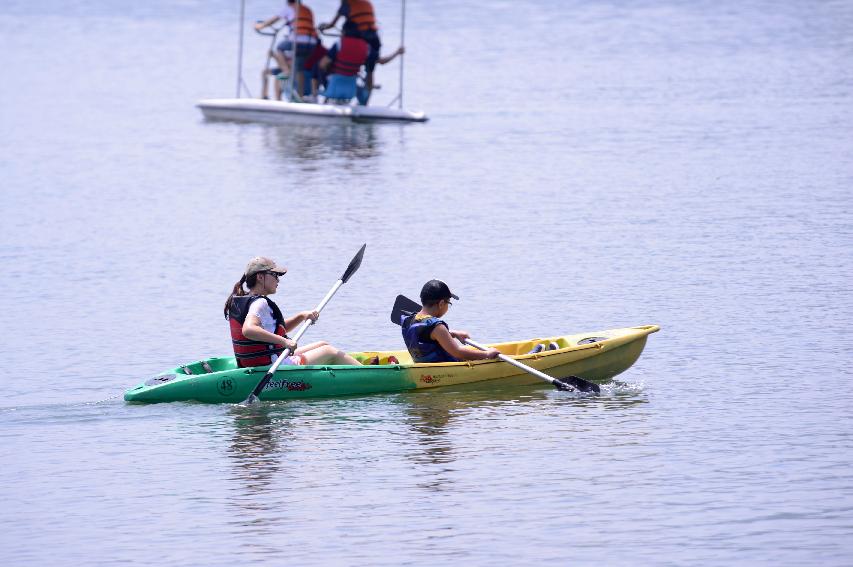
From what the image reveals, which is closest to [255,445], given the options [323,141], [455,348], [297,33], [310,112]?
[455,348]

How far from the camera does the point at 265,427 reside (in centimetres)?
1309

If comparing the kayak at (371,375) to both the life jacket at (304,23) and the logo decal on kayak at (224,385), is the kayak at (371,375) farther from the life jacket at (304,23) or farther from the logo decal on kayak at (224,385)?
the life jacket at (304,23)

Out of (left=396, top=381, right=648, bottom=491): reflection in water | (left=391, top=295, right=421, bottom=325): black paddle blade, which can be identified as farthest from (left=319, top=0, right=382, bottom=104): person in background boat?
(left=396, top=381, right=648, bottom=491): reflection in water

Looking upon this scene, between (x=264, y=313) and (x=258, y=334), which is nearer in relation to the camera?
(x=258, y=334)

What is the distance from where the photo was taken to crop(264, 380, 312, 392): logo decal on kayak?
13.6 metres

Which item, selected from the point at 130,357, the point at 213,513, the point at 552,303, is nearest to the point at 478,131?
the point at 552,303

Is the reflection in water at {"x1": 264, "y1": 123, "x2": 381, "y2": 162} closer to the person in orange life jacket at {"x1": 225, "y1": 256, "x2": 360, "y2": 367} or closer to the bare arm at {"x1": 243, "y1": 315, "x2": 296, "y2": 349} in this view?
the person in orange life jacket at {"x1": 225, "y1": 256, "x2": 360, "y2": 367}

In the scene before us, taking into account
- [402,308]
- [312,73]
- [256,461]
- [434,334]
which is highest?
[312,73]

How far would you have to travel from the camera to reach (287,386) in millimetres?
13617

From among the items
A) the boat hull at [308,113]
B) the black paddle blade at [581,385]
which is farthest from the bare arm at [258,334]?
the boat hull at [308,113]

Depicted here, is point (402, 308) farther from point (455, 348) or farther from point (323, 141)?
point (323, 141)

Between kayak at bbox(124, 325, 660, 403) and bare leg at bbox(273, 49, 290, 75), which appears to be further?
bare leg at bbox(273, 49, 290, 75)

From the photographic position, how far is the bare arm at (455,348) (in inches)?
538

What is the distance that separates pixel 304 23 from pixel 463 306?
44.7 ft
